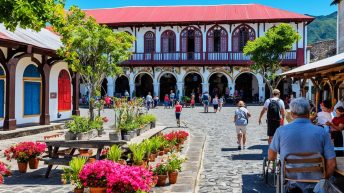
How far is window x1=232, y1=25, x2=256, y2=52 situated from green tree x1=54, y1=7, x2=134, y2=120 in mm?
19155

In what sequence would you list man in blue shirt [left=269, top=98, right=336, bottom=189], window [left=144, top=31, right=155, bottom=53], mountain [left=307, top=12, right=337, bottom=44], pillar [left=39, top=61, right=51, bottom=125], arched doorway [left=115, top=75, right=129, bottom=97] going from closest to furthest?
man in blue shirt [left=269, top=98, right=336, bottom=189] → pillar [left=39, top=61, right=51, bottom=125] → window [left=144, top=31, right=155, bottom=53] → arched doorway [left=115, top=75, right=129, bottom=97] → mountain [left=307, top=12, right=337, bottom=44]

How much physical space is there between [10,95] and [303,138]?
39.9 ft

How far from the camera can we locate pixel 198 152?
10.5m

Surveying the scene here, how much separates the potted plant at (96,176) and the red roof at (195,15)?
29.2m

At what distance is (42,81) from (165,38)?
62.1 feet

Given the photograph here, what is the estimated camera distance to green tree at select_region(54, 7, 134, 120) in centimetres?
1474

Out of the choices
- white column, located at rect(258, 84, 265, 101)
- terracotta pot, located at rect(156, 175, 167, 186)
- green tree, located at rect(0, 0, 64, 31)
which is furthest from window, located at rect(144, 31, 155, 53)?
terracotta pot, located at rect(156, 175, 167, 186)

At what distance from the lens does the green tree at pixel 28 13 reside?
670 cm

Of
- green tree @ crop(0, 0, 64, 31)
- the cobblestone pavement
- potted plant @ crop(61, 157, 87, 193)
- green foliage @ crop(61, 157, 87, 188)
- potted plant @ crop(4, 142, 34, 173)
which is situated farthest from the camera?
potted plant @ crop(4, 142, 34, 173)

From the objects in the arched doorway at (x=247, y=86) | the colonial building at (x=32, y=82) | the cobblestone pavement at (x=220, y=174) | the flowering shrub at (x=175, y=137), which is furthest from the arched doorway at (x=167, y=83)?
the flowering shrub at (x=175, y=137)

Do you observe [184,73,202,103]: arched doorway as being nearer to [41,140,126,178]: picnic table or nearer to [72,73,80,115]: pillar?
[72,73,80,115]: pillar

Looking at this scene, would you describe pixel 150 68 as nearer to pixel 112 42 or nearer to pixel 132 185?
pixel 112 42

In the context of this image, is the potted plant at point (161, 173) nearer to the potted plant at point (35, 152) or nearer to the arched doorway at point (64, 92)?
the potted plant at point (35, 152)

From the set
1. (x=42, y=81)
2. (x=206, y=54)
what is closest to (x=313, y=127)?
(x=42, y=81)
